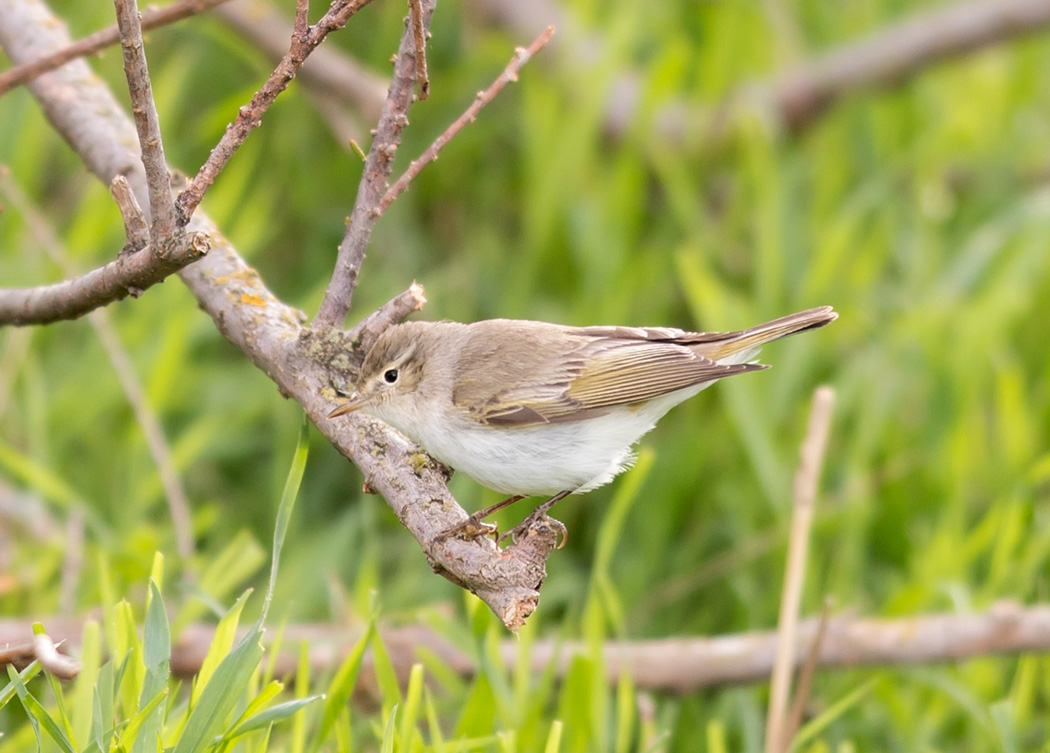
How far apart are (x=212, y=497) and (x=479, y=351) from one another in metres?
2.64

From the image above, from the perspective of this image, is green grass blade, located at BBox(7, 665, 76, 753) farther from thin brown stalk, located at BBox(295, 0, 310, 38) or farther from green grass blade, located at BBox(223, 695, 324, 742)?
thin brown stalk, located at BBox(295, 0, 310, 38)

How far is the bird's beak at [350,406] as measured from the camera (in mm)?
2377

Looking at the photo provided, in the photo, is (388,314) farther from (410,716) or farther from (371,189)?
(410,716)

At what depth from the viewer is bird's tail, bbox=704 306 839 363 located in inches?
125

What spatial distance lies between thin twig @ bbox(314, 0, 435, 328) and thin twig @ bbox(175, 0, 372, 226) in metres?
0.35

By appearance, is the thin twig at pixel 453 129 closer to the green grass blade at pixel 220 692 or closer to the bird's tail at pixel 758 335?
the green grass blade at pixel 220 692

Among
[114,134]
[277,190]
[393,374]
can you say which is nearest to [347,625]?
[393,374]

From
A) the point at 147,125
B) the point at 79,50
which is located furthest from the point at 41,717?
the point at 79,50

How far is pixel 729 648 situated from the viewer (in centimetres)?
382

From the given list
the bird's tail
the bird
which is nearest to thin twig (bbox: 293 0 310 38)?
the bird

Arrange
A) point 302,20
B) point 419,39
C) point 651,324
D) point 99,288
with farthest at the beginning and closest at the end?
point 651,324
point 419,39
point 99,288
point 302,20

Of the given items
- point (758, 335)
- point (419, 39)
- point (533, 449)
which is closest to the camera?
point (419, 39)

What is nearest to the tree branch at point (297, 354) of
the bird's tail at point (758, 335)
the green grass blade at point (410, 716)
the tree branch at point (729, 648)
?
the green grass blade at point (410, 716)

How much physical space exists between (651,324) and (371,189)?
327 centimetres
